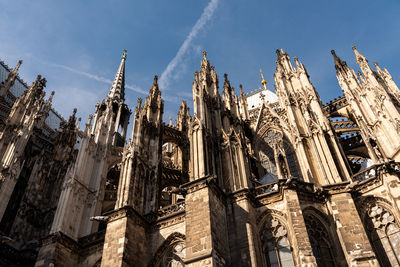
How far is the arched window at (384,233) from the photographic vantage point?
43.5 ft

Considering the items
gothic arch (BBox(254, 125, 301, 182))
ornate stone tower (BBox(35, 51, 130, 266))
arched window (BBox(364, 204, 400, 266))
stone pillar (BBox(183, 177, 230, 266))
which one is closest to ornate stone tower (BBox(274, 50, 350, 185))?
gothic arch (BBox(254, 125, 301, 182))

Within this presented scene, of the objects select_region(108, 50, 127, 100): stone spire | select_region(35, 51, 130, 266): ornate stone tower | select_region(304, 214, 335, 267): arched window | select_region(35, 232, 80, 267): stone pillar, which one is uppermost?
select_region(108, 50, 127, 100): stone spire

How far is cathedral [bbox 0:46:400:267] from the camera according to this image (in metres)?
13.8

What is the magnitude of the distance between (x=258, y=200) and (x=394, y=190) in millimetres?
5607

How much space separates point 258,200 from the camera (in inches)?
623

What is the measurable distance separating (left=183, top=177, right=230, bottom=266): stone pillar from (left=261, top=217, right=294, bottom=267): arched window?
5.71 feet

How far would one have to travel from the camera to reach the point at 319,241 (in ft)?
46.6

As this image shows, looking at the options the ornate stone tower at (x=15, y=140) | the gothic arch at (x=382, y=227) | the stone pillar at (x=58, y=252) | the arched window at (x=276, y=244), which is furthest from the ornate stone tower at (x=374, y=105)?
the ornate stone tower at (x=15, y=140)

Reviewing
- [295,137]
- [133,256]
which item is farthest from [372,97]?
[133,256]

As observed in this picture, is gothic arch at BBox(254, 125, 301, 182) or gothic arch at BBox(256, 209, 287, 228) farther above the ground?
gothic arch at BBox(254, 125, 301, 182)

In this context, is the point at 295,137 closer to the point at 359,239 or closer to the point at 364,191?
the point at 364,191

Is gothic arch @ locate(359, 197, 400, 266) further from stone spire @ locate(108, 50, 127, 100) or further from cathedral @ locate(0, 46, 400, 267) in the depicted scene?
stone spire @ locate(108, 50, 127, 100)

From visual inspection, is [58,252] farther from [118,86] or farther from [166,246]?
[118,86]

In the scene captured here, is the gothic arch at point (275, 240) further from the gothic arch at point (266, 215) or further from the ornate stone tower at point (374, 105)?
the ornate stone tower at point (374, 105)
